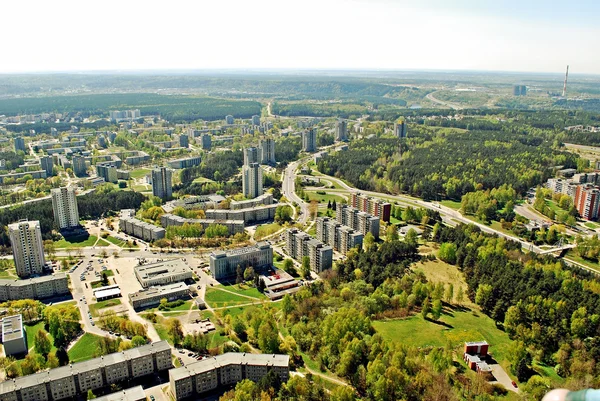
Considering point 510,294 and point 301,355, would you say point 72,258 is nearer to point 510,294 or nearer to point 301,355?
point 301,355

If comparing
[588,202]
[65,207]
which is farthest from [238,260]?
[588,202]

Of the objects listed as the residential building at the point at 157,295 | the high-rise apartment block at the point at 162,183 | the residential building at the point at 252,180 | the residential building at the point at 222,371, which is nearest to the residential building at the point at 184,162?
the high-rise apartment block at the point at 162,183

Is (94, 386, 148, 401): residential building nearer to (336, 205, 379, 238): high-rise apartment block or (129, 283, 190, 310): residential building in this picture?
(129, 283, 190, 310): residential building

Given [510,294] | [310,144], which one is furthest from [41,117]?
[510,294]

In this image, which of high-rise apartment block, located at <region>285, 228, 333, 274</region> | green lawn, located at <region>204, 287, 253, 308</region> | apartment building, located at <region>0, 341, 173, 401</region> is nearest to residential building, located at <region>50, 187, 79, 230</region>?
green lawn, located at <region>204, 287, 253, 308</region>

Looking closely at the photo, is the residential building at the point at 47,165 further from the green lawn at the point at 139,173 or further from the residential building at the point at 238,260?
the residential building at the point at 238,260
